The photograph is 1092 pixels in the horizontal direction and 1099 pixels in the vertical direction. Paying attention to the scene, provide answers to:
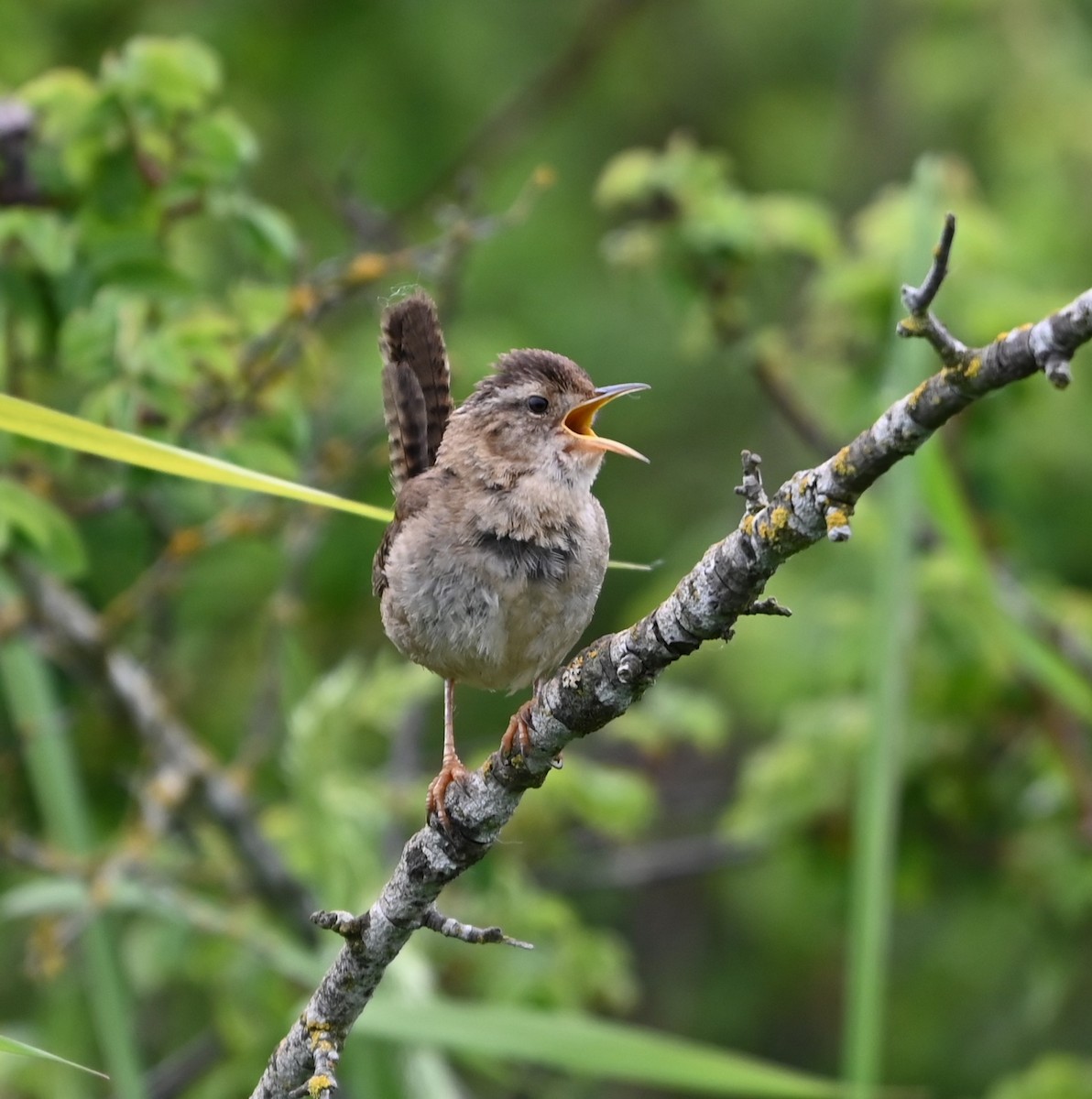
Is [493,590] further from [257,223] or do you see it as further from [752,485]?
[257,223]

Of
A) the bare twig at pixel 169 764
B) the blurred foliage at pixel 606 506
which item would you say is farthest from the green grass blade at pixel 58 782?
the bare twig at pixel 169 764

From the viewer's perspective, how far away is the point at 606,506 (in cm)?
875

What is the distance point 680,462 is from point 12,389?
5769 millimetres

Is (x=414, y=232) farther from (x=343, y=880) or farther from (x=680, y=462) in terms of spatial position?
(x=343, y=880)

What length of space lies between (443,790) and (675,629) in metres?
0.91

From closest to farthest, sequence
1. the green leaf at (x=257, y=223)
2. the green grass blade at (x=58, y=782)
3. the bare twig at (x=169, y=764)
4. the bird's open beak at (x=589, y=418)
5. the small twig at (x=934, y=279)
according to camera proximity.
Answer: the small twig at (x=934, y=279) < the bird's open beak at (x=589, y=418) < the green leaf at (x=257, y=223) < the green grass blade at (x=58, y=782) < the bare twig at (x=169, y=764)

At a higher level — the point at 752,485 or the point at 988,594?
the point at 988,594

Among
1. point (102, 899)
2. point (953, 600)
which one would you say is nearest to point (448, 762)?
point (102, 899)

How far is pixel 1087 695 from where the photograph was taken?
4395mm

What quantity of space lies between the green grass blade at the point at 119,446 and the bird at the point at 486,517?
683 mm

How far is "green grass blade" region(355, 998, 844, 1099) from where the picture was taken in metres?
3.63

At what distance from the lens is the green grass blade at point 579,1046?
3627 mm

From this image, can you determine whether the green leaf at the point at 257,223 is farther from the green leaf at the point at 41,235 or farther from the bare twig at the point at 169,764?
the bare twig at the point at 169,764

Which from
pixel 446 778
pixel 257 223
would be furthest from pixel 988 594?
pixel 257 223
